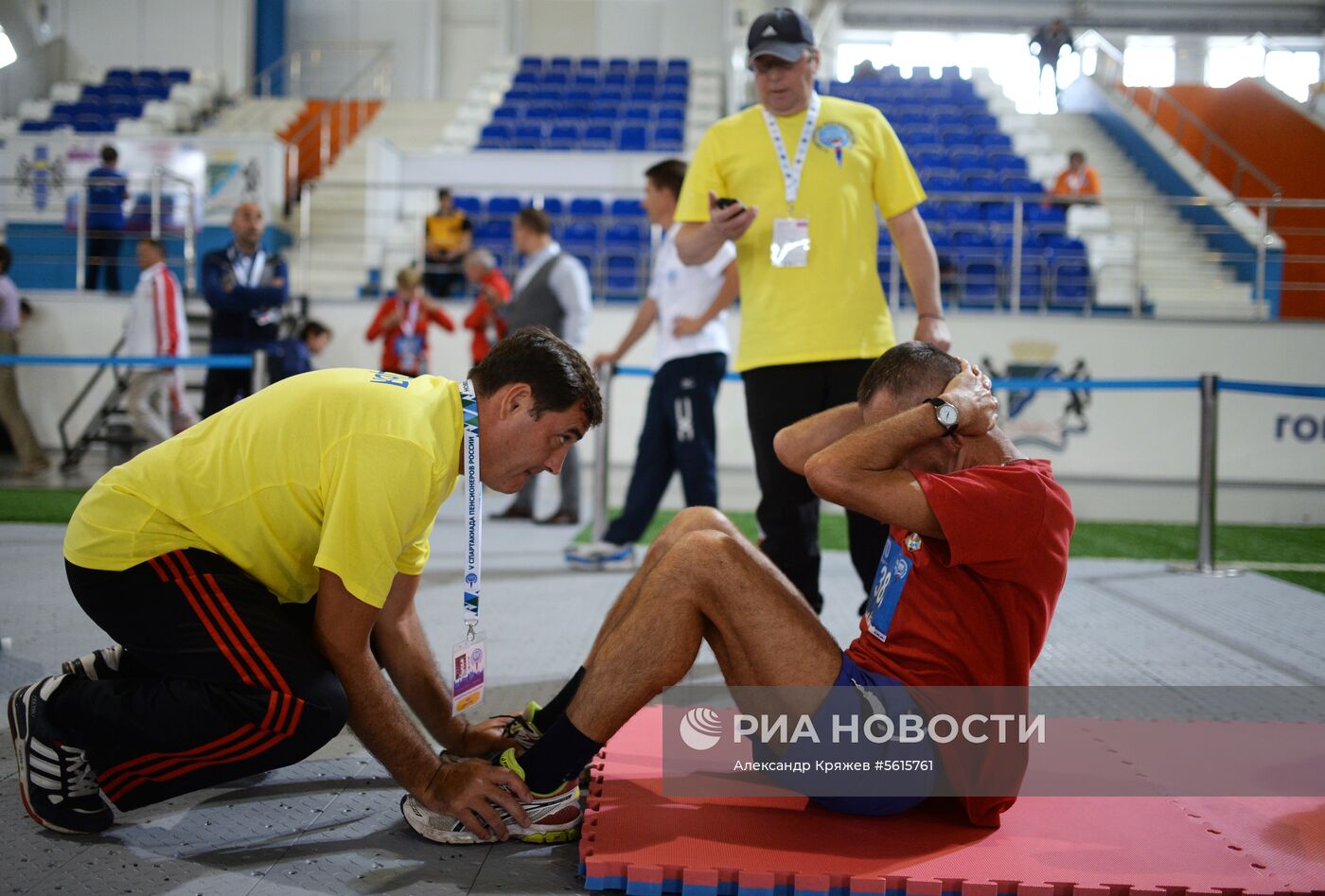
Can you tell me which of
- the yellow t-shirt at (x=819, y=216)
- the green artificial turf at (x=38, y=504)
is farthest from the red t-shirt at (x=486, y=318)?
the yellow t-shirt at (x=819, y=216)

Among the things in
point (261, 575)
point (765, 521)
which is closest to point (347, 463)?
point (261, 575)

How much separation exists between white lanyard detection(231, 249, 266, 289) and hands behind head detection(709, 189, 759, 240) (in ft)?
17.2

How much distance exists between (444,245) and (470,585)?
27.3 ft

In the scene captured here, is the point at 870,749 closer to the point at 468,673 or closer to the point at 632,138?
the point at 468,673

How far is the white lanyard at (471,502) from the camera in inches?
76.9

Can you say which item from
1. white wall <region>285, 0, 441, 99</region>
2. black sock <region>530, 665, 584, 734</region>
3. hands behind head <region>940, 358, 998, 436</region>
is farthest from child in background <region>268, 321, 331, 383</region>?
white wall <region>285, 0, 441, 99</region>

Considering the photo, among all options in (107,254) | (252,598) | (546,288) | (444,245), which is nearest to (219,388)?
(546,288)

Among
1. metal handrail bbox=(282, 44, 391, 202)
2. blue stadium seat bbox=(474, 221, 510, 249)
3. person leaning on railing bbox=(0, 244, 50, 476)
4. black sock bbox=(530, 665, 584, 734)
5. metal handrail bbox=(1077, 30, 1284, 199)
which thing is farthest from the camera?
metal handrail bbox=(282, 44, 391, 202)

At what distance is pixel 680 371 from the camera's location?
15.3 ft

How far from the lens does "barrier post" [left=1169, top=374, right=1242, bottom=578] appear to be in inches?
202

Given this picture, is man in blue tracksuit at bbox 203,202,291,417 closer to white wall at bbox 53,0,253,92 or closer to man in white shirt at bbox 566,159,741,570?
man in white shirt at bbox 566,159,741,570

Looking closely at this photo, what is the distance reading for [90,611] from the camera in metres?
2.00

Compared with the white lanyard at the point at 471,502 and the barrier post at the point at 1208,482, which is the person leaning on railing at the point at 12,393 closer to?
the white lanyard at the point at 471,502

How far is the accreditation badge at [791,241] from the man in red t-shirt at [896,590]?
1.07m
